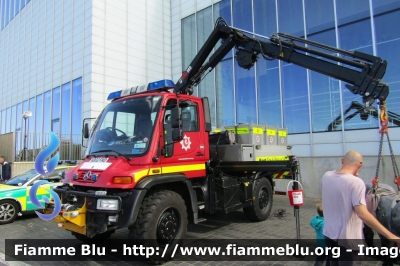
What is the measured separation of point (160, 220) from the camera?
4.45m

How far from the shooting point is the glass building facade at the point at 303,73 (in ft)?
33.6

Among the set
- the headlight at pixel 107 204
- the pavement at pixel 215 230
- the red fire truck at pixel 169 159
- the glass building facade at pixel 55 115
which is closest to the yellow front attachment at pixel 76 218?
the red fire truck at pixel 169 159

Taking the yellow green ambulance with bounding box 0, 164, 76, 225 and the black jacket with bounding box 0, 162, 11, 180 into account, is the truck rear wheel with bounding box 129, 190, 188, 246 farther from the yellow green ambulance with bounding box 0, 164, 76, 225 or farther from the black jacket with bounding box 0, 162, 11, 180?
the black jacket with bounding box 0, 162, 11, 180

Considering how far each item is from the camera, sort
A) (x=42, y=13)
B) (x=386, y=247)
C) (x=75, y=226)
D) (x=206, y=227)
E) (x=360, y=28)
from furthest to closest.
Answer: (x=42, y=13)
(x=360, y=28)
(x=206, y=227)
(x=75, y=226)
(x=386, y=247)

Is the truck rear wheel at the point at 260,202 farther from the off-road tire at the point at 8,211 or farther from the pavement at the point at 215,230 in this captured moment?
the off-road tire at the point at 8,211

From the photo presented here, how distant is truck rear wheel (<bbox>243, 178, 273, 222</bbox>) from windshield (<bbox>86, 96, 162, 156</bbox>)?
3.40 metres

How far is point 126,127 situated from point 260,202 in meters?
4.17

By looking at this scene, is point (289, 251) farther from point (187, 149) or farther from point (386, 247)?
point (187, 149)

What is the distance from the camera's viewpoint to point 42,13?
18.5 m

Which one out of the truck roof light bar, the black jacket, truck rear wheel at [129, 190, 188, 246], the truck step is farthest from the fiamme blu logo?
the black jacket

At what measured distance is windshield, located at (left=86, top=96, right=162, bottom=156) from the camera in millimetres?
4750

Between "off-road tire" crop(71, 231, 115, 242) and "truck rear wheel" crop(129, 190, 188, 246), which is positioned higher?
"truck rear wheel" crop(129, 190, 188, 246)

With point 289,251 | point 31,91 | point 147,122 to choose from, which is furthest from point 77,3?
point 289,251

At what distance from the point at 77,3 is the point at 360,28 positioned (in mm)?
13679
